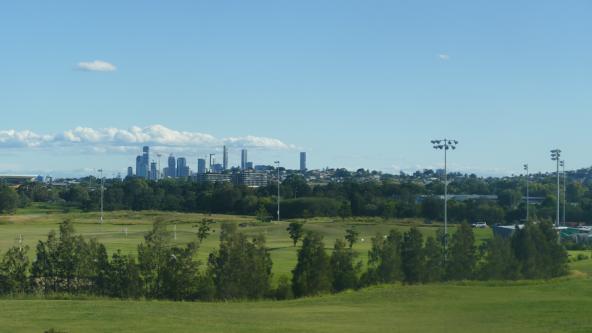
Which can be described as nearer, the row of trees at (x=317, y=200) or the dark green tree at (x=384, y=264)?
the dark green tree at (x=384, y=264)

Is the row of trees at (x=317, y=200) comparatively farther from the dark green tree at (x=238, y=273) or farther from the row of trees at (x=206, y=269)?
the dark green tree at (x=238, y=273)

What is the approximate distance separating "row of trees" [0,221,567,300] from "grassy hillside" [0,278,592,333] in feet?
11.2

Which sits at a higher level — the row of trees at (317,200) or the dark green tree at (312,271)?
the row of trees at (317,200)

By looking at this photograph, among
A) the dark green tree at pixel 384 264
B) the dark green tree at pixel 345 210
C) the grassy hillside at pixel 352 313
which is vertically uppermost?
the dark green tree at pixel 345 210

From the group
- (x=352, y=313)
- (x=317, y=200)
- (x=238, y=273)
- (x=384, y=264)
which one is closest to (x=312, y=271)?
(x=238, y=273)

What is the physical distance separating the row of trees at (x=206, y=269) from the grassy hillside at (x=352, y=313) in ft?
11.2

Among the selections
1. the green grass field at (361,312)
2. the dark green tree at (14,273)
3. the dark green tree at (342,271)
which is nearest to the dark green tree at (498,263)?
the green grass field at (361,312)

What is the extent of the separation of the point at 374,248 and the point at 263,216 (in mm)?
70902

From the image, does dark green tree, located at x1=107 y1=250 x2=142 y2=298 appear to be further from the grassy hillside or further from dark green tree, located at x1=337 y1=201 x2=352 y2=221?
dark green tree, located at x1=337 y1=201 x2=352 y2=221

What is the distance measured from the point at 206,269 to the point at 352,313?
1309 cm

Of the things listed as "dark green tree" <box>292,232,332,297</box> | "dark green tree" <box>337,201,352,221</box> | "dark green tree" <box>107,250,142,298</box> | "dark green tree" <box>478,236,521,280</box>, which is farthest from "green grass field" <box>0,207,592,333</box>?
"dark green tree" <box>337,201,352,221</box>

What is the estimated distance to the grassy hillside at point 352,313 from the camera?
99.7 feet

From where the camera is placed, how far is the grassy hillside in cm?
3038

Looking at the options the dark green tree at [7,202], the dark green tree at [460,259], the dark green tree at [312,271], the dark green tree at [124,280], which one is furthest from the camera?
the dark green tree at [7,202]
